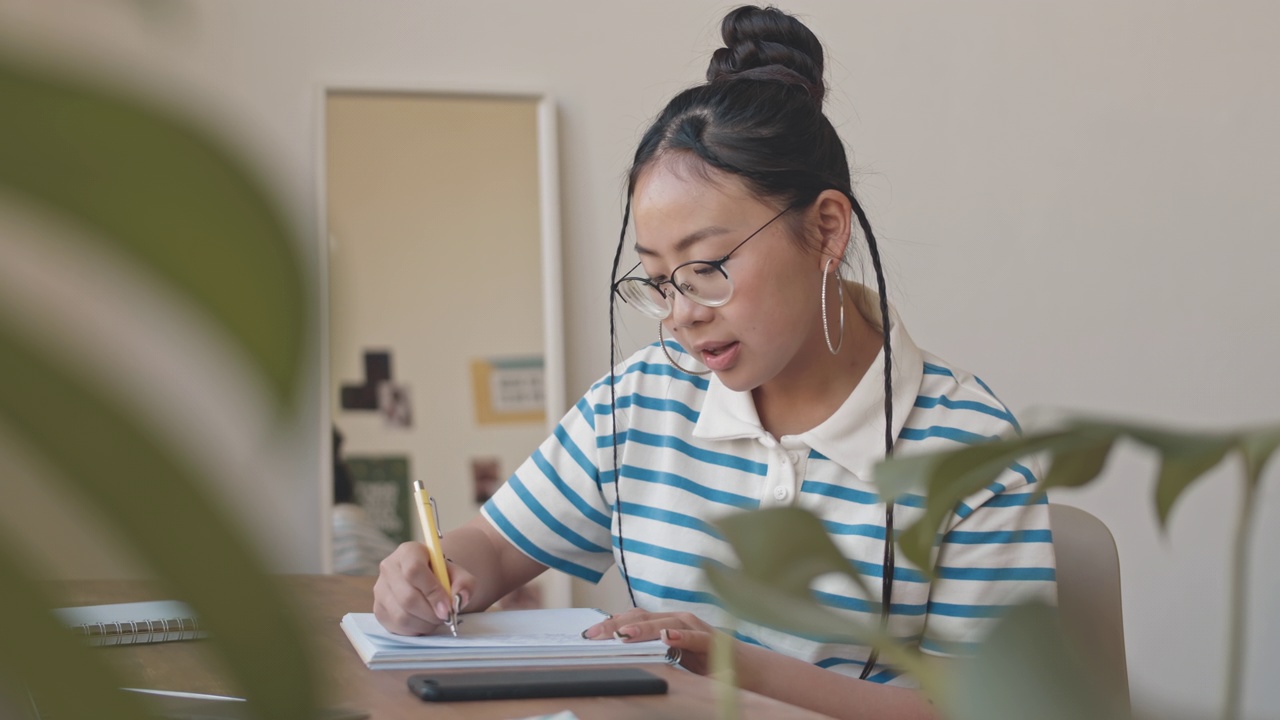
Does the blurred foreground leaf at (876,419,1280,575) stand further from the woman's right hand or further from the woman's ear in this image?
the woman's ear

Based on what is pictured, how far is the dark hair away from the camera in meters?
1.40

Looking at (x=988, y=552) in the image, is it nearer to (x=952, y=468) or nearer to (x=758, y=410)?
(x=758, y=410)

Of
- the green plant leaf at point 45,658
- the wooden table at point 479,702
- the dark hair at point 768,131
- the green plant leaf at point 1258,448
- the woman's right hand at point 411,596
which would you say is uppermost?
the dark hair at point 768,131

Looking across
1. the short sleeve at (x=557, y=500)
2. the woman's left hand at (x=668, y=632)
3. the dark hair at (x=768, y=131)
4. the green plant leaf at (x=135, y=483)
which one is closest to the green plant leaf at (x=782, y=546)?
the green plant leaf at (x=135, y=483)

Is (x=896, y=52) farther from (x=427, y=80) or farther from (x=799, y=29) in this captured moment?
(x=799, y=29)

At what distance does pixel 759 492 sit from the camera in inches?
57.4

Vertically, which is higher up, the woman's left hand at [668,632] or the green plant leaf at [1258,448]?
the green plant leaf at [1258,448]

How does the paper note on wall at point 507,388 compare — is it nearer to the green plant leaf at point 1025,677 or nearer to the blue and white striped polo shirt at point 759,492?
the blue and white striped polo shirt at point 759,492

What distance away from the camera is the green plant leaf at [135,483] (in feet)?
0.37

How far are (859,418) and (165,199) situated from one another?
1.34 m

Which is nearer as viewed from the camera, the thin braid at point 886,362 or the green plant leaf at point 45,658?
the green plant leaf at point 45,658

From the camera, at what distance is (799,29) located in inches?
60.7

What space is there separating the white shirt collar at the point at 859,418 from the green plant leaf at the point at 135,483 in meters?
1.28

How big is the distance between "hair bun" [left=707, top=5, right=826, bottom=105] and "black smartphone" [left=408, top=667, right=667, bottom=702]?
2.50 feet
